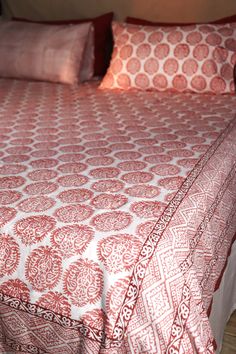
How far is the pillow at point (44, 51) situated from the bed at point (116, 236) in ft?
2.67

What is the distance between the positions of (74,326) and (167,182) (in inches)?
19.0

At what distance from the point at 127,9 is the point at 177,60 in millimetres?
714

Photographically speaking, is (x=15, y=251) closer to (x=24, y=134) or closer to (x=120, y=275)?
(x=120, y=275)

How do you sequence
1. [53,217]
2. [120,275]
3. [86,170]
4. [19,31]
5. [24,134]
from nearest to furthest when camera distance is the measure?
[120,275] → [53,217] → [86,170] → [24,134] → [19,31]

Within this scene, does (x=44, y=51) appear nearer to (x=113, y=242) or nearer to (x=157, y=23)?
(x=157, y=23)

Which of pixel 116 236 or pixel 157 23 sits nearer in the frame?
pixel 116 236

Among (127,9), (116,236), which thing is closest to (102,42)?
(127,9)

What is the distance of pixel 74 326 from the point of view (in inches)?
40.8

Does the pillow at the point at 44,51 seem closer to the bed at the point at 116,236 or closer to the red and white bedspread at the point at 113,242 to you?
the bed at the point at 116,236

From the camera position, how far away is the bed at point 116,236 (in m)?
1.01

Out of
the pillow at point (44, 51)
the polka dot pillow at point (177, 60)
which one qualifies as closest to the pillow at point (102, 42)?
the pillow at point (44, 51)

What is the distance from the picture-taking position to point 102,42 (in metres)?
2.73

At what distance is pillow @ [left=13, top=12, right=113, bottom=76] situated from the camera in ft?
8.90

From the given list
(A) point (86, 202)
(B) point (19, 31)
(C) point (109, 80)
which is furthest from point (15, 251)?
(B) point (19, 31)
